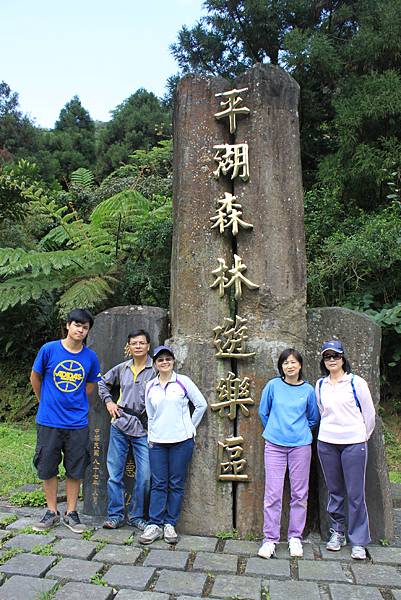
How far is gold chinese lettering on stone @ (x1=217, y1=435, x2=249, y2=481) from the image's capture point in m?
3.62

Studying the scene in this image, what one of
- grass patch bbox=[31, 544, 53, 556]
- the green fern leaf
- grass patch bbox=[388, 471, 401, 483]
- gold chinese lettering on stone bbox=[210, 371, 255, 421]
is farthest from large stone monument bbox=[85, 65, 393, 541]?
the green fern leaf

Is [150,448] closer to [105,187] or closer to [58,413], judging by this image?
[58,413]

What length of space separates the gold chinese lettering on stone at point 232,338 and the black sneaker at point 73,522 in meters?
1.42

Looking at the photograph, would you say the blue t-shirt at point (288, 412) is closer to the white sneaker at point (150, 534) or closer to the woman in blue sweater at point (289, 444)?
the woman in blue sweater at point (289, 444)

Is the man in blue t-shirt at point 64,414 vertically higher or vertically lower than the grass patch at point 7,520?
higher

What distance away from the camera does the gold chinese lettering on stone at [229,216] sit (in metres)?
3.85

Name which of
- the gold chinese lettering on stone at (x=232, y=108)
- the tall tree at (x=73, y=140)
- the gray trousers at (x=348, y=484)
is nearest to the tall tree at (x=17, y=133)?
the tall tree at (x=73, y=140)

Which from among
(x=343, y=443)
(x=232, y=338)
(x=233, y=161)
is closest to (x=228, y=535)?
(x=343, y=443)

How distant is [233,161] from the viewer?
155 inches

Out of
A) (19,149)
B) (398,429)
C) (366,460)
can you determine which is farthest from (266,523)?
(19,149)

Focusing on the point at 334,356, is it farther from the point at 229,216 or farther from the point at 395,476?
the point at 395,476

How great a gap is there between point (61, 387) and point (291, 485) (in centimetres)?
160

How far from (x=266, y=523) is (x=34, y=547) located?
1.39 m

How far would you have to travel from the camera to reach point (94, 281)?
20.6 feet
